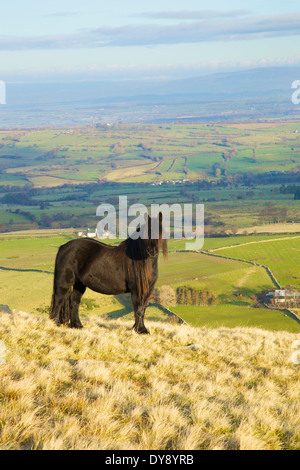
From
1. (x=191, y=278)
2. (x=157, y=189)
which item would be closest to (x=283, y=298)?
Answer: (x=191, y=278)

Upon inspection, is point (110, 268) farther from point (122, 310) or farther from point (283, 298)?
point (283, 298)

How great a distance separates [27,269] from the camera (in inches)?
2387

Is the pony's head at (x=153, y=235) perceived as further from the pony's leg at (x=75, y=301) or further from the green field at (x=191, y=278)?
the green field at (x=191, y=278)

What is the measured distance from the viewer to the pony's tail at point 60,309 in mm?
10875

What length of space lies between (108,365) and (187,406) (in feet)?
Result: 6.69

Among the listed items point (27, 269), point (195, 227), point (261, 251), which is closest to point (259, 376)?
point (27, 269)

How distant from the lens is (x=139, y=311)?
10.7 meters

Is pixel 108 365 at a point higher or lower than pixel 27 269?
higher

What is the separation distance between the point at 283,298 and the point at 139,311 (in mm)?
40006

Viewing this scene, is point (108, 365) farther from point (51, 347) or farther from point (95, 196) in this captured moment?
point (95, 196)

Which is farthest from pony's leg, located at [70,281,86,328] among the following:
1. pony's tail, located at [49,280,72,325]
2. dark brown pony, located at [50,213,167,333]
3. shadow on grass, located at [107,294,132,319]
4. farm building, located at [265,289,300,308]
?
farm building, located at [265,289,300,308]

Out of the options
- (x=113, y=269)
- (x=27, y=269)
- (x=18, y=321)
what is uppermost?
(x=113, y=269)

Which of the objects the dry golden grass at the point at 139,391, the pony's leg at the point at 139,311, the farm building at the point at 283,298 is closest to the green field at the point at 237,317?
the farm building at the point at 283,298
